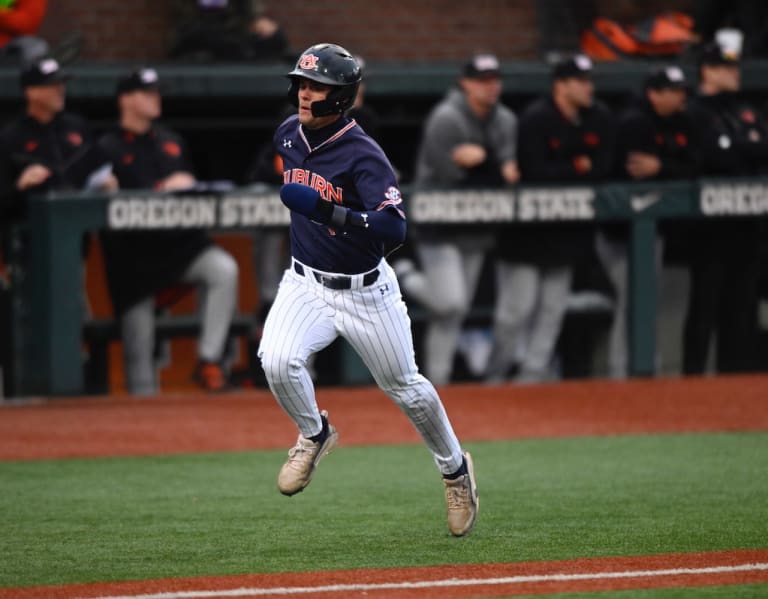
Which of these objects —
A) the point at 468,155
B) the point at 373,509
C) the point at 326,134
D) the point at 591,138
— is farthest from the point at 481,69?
the point at 326,134

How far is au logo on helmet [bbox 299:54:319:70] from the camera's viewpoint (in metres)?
5.31

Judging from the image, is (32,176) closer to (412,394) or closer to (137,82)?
(137,82)

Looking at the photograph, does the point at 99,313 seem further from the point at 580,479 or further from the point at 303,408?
the point at 303,408

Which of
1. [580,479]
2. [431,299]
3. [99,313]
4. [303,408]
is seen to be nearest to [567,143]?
[431,299]

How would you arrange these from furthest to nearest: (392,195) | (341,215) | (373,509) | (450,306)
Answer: (450,306) < (373,509) < (392,195) < (341,215)

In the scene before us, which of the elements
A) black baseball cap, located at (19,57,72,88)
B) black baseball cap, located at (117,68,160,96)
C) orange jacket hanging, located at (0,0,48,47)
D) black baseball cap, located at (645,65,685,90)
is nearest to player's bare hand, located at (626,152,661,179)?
black baseball cap, located at (645,65,685,90)

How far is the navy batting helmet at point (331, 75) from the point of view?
5.28 m

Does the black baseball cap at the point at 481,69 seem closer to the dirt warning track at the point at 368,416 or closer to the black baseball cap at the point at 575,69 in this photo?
the black baseball cap at the point at 575,69

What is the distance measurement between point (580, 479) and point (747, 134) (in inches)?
183

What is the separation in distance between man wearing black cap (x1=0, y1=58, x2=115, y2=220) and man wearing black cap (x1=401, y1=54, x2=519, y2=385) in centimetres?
205

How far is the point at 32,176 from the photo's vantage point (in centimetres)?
954

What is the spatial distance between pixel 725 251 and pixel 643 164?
0.97 meters

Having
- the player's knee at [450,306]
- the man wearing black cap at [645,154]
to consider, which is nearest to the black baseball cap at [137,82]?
the player's knee at [450,306]

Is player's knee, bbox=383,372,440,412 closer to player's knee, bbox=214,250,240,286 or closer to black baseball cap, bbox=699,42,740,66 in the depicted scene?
player's knee, bbox=214,250,240,286
